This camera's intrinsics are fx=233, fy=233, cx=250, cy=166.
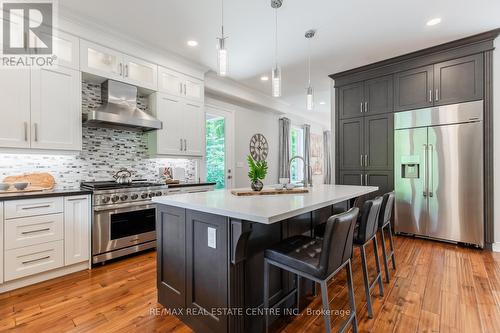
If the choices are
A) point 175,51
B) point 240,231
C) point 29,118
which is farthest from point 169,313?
point 175,51

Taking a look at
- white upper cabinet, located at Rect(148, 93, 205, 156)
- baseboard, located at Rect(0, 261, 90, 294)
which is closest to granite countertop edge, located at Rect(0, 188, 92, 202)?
baseboard, located at Rect(0, 261, 90, 294)

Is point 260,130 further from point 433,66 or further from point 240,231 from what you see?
point 240,231

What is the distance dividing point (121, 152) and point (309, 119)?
6102mm

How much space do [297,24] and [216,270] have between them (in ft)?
9.48

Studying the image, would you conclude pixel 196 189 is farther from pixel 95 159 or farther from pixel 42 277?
pixel 42 277

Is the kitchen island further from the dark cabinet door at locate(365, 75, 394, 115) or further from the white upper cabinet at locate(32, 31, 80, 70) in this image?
the dark cabinet door at locate(365, 75, 394, 115)

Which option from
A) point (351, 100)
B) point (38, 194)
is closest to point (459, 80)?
point (351, 100)

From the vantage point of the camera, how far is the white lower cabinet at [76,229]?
2469 mm

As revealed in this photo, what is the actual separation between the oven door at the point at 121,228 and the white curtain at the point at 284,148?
401 centimetres

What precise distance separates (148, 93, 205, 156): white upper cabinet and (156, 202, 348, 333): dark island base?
6.28 ft

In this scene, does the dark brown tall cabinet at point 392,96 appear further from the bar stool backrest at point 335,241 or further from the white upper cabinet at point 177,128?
the bar stool backrest at point 335,241

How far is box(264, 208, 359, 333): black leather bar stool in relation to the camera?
49.4 inches

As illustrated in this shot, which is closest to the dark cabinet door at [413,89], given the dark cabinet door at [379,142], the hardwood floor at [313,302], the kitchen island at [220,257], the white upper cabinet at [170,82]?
the dark cabinet door at [379,142]

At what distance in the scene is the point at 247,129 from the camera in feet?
18.6
